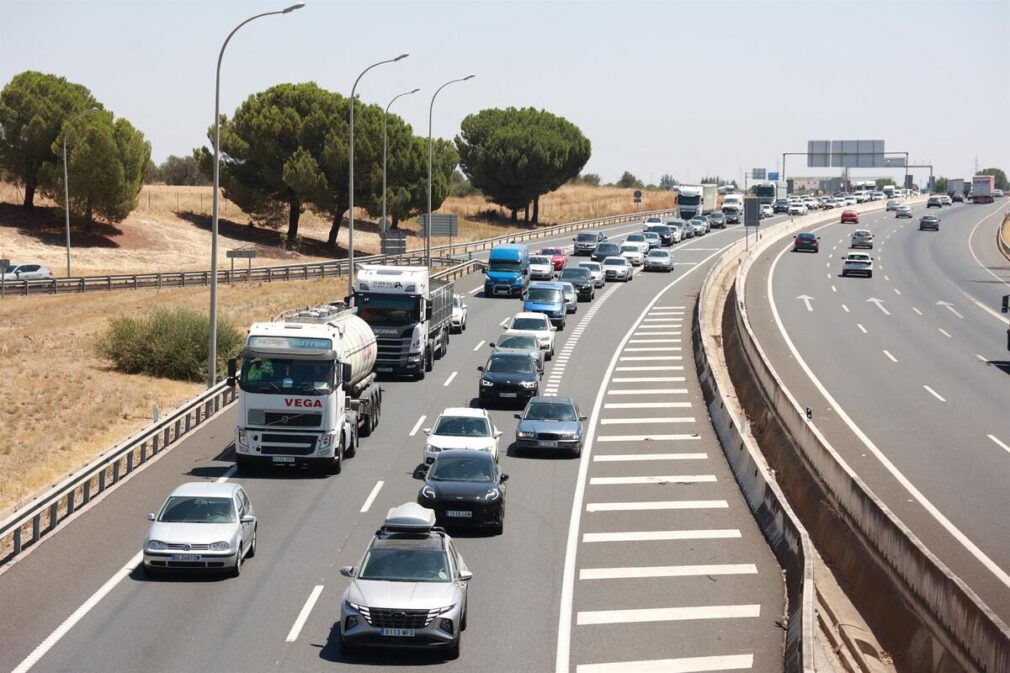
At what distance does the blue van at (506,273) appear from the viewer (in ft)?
212

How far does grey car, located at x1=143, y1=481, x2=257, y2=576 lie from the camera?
66.3 feet

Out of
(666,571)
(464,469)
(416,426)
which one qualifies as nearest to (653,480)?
(464,469)

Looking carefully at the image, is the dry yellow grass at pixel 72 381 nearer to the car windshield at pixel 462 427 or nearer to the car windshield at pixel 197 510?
the car windshield at pixel 197 510

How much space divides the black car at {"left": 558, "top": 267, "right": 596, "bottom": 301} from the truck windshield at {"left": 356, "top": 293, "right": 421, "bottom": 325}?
2347cm

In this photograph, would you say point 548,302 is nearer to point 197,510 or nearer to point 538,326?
point 538,326

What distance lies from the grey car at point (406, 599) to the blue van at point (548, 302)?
3586cm

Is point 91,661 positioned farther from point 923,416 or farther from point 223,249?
point 223,249

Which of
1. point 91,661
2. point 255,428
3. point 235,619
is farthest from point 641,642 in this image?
point 255,428

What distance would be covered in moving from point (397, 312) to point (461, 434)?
480 inches

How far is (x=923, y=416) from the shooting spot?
122ft

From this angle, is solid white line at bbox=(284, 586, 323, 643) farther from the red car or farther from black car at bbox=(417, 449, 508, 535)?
the red car

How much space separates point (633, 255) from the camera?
8312 cm

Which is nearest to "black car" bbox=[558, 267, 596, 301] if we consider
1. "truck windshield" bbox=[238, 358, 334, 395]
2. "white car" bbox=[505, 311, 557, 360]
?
"white car" bbox=[505, 311, 557, 360]

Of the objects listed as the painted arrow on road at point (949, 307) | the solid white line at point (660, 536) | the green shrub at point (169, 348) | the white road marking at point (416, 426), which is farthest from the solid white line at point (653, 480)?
the painted arrow on road at point (949, 307)
